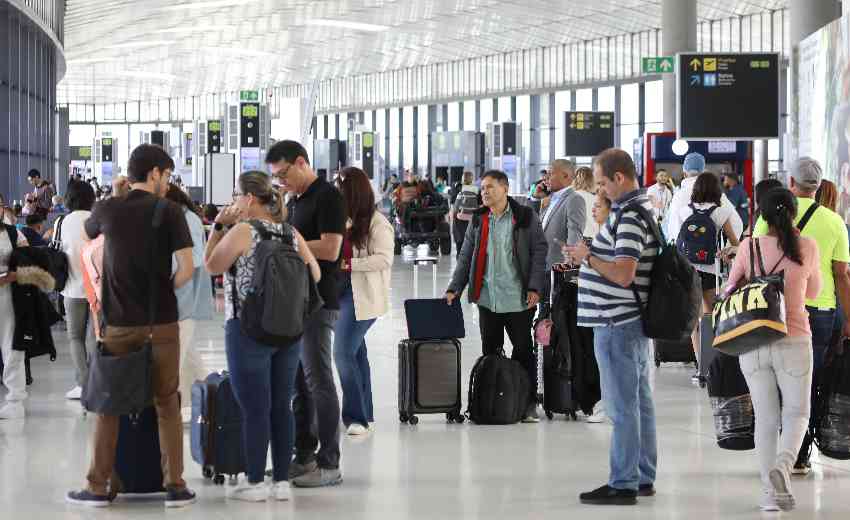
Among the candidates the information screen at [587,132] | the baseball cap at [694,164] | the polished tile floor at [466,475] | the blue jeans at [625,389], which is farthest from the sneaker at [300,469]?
the information screen at [587,132]

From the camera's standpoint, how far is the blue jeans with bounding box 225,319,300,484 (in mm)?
6320

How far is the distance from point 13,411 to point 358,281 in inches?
107

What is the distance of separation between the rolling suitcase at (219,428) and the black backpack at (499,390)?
2332 mm

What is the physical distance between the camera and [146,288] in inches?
250

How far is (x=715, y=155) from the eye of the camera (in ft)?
64.7

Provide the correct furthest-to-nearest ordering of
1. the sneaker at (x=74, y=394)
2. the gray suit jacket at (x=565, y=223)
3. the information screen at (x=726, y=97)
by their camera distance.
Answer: the information screen at (x=726, y=97) < the sneaker at (x=74, y=394) < the gray suit jacket at (x=565, y=223)

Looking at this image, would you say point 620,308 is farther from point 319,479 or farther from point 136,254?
point 136,254

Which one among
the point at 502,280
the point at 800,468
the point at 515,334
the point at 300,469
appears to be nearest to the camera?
the point at 300,469

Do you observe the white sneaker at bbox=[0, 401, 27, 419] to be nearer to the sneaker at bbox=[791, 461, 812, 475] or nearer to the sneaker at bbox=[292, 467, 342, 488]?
the sneaker at bbox=[292, 467, 342, 488]

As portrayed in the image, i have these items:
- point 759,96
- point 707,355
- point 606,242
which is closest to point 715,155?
point 759,96

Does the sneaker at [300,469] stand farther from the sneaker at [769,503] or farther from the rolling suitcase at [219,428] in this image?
the sneaker at [769,503]

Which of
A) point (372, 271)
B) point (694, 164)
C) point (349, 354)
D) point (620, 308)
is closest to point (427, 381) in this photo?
point (349, 354)

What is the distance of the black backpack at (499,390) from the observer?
8.98 m

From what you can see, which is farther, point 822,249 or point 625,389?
point 822,249
